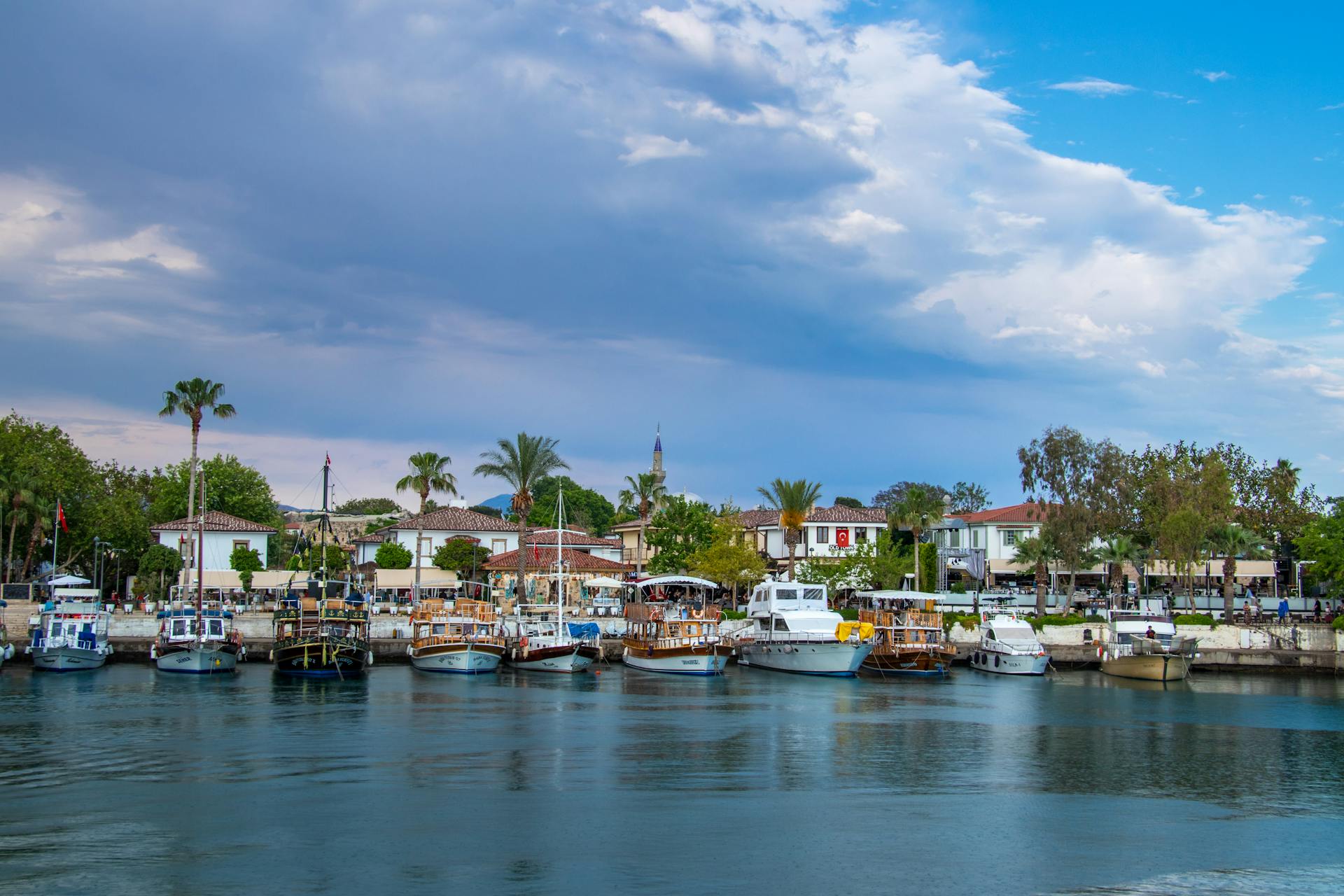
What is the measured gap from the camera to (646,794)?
91.5 feet

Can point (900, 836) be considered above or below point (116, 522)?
below

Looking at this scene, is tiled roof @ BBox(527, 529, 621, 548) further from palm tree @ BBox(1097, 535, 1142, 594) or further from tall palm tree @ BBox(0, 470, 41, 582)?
palm tree @ BBox(1097, 535, 1142, 594)

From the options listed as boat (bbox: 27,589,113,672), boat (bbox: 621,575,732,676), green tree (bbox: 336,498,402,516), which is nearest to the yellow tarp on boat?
boat (bbox: 621,575,732,676)

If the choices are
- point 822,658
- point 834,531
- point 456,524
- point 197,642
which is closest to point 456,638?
point 197,642

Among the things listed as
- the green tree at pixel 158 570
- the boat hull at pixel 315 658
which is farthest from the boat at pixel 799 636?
the green tree at pixel 158 570

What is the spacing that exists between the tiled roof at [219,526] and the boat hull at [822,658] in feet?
152

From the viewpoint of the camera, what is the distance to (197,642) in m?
61.2

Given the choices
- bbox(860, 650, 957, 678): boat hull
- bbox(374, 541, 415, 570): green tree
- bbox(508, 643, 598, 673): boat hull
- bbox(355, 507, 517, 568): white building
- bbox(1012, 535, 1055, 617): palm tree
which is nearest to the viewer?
bbox(508, 643, 598, 673): boat hull

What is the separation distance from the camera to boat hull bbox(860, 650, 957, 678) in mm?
64938

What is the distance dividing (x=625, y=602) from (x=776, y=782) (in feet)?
184

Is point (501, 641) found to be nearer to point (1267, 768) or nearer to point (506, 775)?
point (506, 775)

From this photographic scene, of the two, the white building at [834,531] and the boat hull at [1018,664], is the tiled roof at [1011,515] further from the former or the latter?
the boat hull at [1018,664]

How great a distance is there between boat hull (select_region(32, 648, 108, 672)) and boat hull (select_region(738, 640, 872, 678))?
37451 millimetres

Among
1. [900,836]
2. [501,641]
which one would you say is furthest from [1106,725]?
[501,641]
